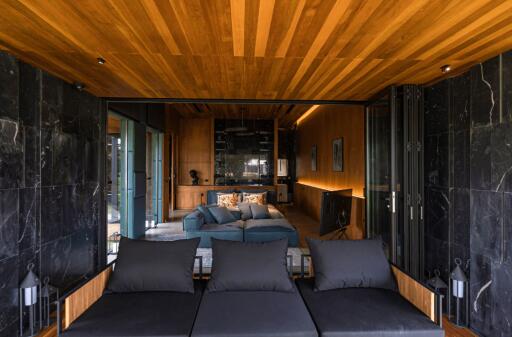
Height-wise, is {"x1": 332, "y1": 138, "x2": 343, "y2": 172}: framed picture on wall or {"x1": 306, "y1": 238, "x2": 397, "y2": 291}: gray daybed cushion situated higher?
{"x1": 332, "y1": 138, "x2": 343, "y2": 172}: framed picture on wall

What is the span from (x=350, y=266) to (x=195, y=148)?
23.9 feet

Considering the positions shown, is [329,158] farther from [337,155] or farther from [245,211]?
[245,211]

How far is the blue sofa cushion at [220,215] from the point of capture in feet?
17.4

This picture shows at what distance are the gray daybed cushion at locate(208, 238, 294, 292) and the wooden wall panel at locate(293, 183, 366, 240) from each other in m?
2.08

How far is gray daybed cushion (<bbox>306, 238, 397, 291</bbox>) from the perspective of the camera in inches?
93.7

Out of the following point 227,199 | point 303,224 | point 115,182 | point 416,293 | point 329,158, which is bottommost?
point 303,224

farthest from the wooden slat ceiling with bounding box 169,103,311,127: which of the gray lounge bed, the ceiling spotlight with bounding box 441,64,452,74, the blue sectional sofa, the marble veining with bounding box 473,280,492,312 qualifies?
the gray lounge bed

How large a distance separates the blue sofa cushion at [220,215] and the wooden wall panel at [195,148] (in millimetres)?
3669

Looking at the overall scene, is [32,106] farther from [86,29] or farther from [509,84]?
[509,84]

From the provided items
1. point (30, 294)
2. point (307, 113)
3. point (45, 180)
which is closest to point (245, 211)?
point (45, 180)

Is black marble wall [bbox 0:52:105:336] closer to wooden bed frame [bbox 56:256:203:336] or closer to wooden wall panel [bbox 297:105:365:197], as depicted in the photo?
wooden bed frame [bbox 56:256:203:336]

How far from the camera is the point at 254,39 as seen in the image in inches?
82.0

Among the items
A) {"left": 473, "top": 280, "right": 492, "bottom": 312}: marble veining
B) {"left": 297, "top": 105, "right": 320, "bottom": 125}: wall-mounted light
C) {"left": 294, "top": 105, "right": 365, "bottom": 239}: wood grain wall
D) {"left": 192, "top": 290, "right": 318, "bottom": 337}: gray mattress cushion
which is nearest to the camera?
{"left": 192, "top": 290, "right": 318, "bottom": 337}: gray mattress cushion

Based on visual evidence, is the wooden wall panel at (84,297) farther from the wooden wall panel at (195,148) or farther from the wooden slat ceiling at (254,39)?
the wooden wall panel at (195,148)
